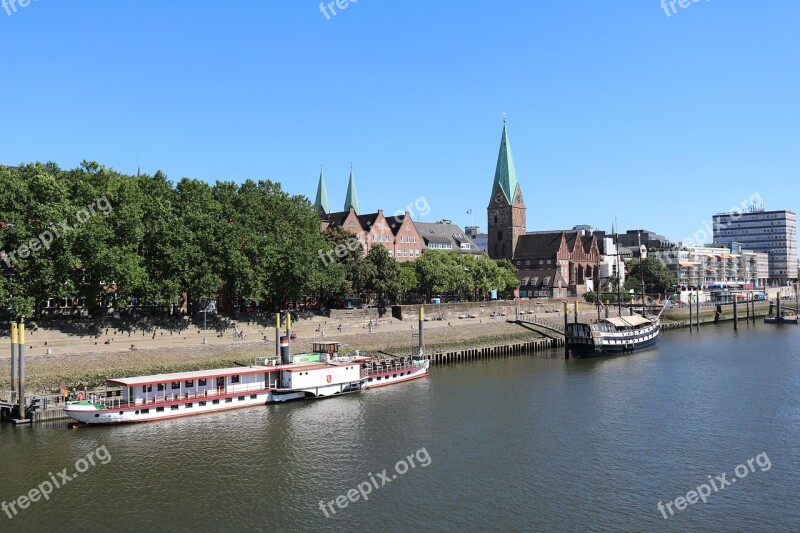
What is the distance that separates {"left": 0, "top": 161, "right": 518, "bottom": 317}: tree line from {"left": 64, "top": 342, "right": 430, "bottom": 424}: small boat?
15191mm

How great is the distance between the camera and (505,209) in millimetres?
178875

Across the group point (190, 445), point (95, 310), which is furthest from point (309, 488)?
point (95, 310)

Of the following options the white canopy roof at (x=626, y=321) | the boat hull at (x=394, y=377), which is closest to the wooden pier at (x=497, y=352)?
the boat hull at (x=394, y=377)

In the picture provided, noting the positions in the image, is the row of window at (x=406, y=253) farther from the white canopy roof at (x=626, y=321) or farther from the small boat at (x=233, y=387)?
the small boat at (x=233, y=387)

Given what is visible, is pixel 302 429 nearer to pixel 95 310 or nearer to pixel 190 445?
pixel 190 445

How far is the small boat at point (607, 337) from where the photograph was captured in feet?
307

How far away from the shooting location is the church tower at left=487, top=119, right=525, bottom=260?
176 meters

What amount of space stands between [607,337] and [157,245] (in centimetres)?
6114

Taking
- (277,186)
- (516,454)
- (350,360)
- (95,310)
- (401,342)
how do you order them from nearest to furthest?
1. (516,454)
2. (350,360)
3. (95,310)
4. (401,342)
5. (277,186)

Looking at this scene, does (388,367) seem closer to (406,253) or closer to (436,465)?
(436,465)

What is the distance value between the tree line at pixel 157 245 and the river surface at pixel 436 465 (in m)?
22.4

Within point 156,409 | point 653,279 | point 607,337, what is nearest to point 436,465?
point 156,409

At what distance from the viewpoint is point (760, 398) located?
58688 mm

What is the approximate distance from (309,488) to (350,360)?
99.9ft
